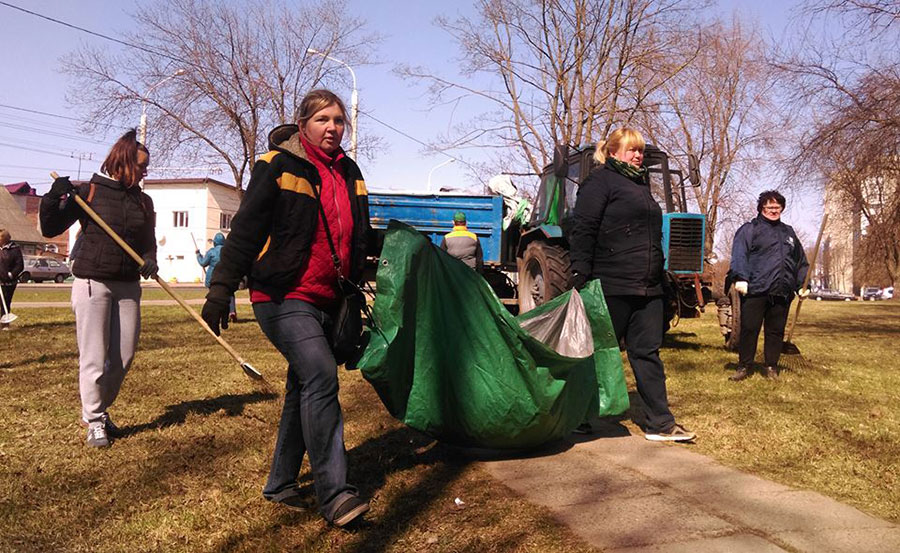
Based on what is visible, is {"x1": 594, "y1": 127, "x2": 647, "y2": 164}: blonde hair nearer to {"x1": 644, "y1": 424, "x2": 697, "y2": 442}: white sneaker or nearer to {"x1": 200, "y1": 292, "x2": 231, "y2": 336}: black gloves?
{"x1": 644, "y1": 424, "x2": 697, "y2": 442}: white sneaker

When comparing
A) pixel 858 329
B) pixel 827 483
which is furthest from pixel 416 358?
pixel 858 329

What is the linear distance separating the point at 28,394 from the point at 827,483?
568 centimetres

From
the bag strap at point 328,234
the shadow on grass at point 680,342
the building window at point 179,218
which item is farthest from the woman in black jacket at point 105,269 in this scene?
the building window at point 179,218

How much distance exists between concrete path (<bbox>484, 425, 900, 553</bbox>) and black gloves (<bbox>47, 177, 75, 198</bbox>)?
295cm

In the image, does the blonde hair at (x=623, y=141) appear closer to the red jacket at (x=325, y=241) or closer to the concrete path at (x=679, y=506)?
the concrete path at (x=679, y=506)

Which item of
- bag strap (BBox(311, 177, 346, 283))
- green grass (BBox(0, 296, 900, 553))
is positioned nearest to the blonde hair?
green grass (BBox(0, 296, 900, 553))

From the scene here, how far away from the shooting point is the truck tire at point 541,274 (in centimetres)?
862

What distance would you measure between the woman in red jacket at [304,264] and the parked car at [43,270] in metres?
43.3

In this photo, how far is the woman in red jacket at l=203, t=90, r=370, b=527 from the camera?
3.13 m

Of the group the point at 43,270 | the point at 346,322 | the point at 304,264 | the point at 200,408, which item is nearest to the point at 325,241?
the point at 304,264

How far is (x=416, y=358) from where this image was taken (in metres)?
3.72

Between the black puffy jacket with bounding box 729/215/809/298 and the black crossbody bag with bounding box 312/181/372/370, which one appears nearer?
the black crossbody bag with bounding box 312/181/372/370

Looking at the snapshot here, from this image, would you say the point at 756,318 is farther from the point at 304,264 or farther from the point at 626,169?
the point at 304,264

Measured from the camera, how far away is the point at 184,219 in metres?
60.7
